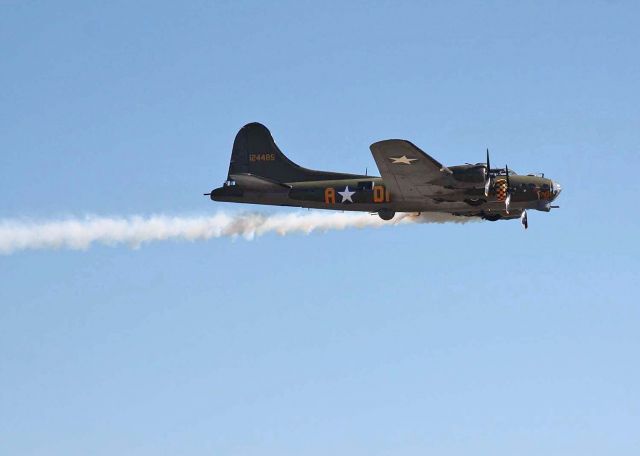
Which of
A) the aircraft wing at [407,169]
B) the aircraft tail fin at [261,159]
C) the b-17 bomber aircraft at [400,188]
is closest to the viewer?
the aircraft wing at [407,169]

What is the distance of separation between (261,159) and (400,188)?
9.55 m

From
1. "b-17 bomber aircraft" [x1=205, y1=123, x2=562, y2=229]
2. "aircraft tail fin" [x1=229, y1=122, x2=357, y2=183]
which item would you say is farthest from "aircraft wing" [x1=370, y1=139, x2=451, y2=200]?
"aircraft tail fin" [x1=229, y1=122, x2=357, y2=183]

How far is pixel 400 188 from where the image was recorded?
226ft

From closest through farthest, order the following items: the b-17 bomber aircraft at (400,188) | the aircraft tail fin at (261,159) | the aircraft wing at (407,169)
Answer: the aircraft wing at (407,169) → the b-17 bomber aircraft at (400,188) → the aircraft tail fin at (261,159)

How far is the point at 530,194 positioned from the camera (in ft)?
228

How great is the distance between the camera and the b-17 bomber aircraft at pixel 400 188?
67500 millimetres

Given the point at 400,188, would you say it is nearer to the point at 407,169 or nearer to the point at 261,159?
the point at 407,169

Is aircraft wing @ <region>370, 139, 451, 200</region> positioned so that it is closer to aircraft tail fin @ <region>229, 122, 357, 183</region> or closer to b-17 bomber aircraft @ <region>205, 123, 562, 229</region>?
b-17 bomber aircraft @ <region>205, 123, 562, 229</region>

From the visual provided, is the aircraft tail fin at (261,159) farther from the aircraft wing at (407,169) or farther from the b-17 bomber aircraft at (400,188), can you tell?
the aircraft wing at (407,169)

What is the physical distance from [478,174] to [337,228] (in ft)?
34.1

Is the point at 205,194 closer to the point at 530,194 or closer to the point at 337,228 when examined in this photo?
the point at 337,228

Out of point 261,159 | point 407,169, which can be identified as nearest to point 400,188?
point 407,169

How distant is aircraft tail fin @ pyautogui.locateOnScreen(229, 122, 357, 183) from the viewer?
74250 mm

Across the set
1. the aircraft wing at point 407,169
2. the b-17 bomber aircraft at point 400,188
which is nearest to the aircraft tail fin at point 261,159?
the b-17 bomber aircraft at point 400,188
